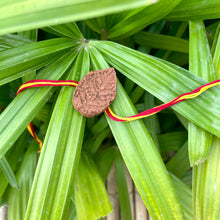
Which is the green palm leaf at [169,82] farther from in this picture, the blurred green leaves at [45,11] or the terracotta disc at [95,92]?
the blurred green leaves at [45,11]

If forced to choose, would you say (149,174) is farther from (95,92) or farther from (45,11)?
(45,11)

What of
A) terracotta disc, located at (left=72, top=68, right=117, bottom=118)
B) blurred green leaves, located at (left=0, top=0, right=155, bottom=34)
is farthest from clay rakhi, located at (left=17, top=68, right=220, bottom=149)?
blurred green leaves, located at (left=0, top=0, right=155, bottom=34)

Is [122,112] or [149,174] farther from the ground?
[122,112]

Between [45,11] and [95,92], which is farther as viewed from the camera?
[95,92]

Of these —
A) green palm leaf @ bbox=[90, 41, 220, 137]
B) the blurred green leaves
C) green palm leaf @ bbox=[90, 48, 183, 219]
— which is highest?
the blurred green leaves

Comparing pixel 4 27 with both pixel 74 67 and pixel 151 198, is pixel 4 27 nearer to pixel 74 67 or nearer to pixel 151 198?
pixel 74 67

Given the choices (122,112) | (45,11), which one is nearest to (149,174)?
(122,112)

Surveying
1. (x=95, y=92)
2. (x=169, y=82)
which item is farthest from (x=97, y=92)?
(x=169, y=82)

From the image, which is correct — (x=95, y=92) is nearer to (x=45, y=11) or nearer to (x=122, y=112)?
(x=122, y=112)

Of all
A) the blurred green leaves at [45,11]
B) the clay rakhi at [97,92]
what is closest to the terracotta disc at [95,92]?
the clay rakhi at [97,92]

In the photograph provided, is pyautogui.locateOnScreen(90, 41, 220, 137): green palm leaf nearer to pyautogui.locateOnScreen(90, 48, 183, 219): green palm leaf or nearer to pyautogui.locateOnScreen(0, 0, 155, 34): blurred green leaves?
pyautogui.locateOnScreen(90, 48, 183, 219): green palm leaf
